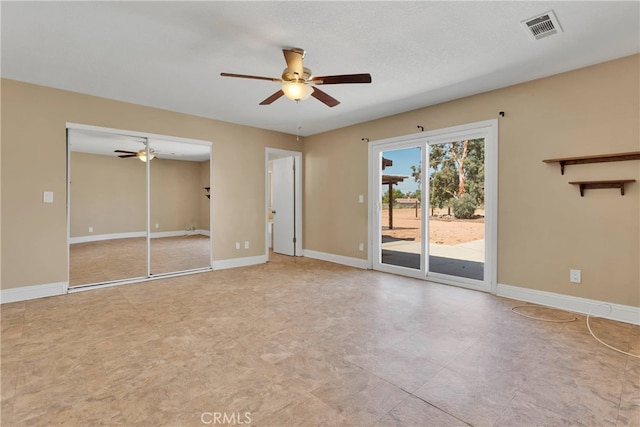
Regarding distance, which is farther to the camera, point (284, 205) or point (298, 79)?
point (284, 205)

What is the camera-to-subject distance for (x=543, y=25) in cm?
246

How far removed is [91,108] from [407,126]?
4623 millimetres

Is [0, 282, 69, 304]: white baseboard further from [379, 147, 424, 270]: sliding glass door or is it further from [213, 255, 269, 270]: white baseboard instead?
[379, 147, 424, 270]: sliding glass door

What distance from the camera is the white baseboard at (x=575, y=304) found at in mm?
2988

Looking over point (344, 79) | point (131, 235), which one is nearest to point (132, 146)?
point (131, 235)

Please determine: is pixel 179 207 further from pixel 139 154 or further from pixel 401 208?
pixel 401 208

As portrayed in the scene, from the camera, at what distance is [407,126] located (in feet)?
15.9

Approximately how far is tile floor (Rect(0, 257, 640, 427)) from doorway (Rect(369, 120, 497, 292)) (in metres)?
1.05

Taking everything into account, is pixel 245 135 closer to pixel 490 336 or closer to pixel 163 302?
pixel 163 302

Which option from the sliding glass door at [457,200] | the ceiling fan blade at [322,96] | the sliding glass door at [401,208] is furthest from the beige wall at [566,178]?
the ceiling fan blade at [322,96]

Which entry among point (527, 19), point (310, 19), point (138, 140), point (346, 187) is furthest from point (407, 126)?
point (138, 140)

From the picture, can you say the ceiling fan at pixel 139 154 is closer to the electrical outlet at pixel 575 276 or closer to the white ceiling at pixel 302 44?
the white ceiling at pixel 302 44

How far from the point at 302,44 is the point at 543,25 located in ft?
6.60

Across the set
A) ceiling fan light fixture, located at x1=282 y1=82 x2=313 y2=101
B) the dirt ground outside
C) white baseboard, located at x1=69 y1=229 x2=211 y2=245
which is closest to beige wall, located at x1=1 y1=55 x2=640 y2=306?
white baseboard, located at x1=69 y1=229 x2=211 y2=245
